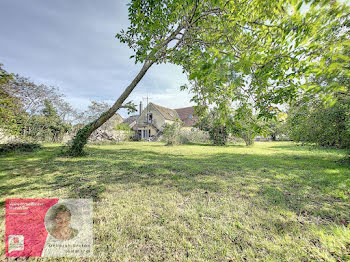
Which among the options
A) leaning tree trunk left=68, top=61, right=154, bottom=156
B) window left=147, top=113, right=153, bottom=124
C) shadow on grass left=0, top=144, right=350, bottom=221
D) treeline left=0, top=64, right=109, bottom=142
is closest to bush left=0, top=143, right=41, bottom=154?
treeline left=0, top=64, right=109, bottom=142

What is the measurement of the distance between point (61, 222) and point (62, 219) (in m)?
0.09

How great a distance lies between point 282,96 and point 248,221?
6.97 ft

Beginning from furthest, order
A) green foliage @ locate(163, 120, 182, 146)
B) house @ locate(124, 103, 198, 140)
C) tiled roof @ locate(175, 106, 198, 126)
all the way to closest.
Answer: tiled roof @ locate(175, 106, 198, 126), house @ locate(124, 103, 198, 140), green foliage @ locate(163, 120, 182, 146)

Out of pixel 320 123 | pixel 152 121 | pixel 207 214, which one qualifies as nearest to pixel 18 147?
pixel 207 214

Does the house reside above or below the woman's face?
above

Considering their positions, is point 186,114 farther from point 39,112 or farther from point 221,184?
point 221,184

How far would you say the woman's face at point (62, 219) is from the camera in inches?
79.1

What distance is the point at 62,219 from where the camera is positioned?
2133 mm

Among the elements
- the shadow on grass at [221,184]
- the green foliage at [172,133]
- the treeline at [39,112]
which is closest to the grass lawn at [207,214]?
the shadow on grass at [221,184]

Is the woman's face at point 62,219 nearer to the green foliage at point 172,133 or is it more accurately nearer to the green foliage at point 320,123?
the green foliage at point 320,123

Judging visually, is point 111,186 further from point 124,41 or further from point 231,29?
point 124,41

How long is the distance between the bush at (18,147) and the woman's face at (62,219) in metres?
9.11

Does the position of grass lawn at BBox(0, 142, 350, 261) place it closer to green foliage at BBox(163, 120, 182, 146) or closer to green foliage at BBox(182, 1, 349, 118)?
green foliage at BBox(182, 1, 349, 118)

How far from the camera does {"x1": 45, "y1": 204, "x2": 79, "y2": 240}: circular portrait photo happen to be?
182 cm
